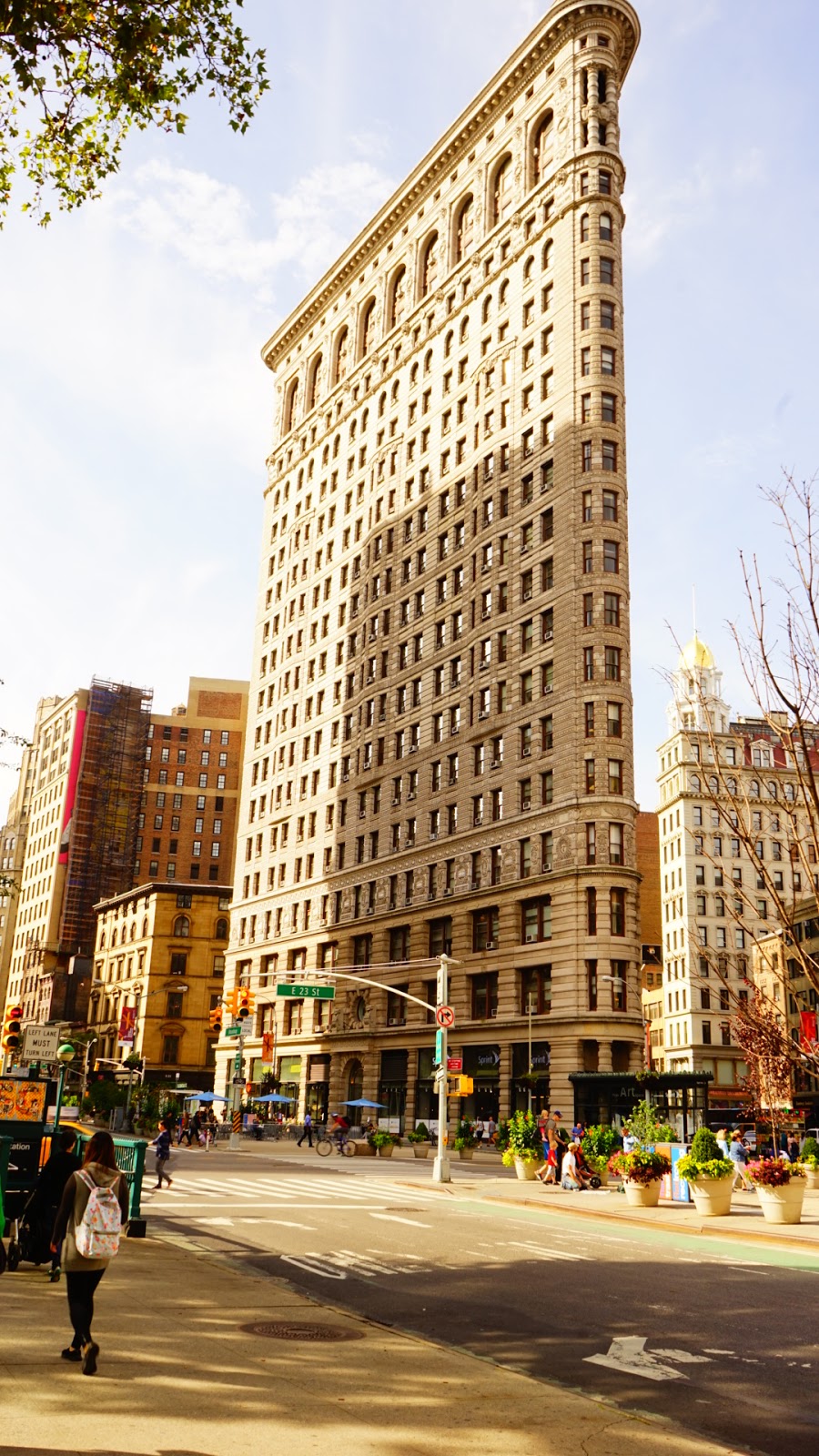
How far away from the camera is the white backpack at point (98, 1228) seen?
920 centimetres

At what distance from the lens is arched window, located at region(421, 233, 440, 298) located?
85.7 metres

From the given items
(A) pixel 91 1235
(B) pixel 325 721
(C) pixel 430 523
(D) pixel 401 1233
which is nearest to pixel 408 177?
(C) pixel 430 523

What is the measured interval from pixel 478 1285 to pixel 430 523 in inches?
2593

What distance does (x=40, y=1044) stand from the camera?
27.6m

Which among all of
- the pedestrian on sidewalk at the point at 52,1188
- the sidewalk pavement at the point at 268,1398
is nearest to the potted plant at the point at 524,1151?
the pedestrian on sidewalk at the point at 52,1188

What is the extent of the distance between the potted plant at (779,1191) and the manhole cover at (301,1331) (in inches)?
582

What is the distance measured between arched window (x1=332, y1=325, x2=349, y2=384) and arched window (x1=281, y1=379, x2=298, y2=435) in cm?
757

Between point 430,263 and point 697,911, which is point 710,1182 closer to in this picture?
point 430,263

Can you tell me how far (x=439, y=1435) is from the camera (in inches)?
314

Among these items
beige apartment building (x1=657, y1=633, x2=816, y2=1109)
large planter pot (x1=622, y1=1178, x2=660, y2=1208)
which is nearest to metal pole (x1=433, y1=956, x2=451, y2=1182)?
large planter pot (x1=622, y1=1178, x2=660, y2=1208)

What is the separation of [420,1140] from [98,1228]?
48376 millimetres

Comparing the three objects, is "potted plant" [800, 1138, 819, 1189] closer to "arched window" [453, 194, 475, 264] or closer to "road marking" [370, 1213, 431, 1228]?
"road marking" [370, 1213, 431, 1228]

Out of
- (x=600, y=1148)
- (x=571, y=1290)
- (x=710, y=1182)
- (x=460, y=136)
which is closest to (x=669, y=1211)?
(x=710, y=1182)

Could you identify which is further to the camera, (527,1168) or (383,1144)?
(383,1144)
